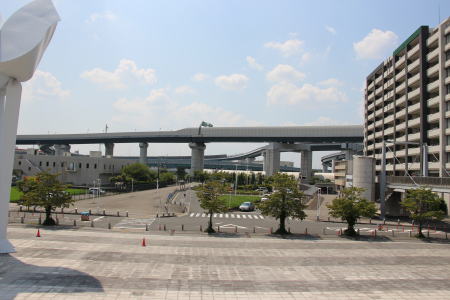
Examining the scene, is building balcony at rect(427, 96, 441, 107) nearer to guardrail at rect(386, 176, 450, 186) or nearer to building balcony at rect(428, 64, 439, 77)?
building balcony at rect(428, 64, 439, 77)

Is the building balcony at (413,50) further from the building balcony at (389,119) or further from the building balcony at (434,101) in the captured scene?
the building balcony at (389,119)

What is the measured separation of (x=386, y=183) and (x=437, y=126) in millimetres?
12938

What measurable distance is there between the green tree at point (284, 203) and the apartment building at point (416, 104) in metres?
26.6

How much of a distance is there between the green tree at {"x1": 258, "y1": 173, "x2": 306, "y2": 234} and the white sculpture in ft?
72.2

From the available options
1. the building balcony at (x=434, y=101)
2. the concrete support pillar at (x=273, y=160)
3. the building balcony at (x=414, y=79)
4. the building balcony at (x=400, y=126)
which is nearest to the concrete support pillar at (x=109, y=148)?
the concrete support pillar at (x=273, y=160)

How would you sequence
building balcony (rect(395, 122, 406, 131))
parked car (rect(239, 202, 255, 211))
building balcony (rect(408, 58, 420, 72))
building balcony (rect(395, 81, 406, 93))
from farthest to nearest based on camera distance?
building balcony (rect(395, 81, 406, 93))
building balcony (rect(395, 122, 406, 131))
building balcony (rect(408, 58, 420, 72))
parked car (rect(239, 202, 255, 211))

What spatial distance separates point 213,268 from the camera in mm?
21312

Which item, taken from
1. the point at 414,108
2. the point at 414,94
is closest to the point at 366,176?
the point at 414,108

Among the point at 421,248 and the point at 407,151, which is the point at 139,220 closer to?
the point at 421,248

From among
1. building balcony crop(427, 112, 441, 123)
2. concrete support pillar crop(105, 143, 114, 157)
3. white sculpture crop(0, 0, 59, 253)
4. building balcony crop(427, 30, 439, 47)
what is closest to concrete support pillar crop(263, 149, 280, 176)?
concrete support pillar crop(105, 143, 114, 157)

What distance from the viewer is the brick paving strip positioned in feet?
56.4

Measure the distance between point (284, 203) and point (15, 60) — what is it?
995 inches

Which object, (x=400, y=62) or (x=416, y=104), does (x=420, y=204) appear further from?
(x=400, y=62)

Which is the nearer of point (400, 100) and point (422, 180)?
point (422, 180)
